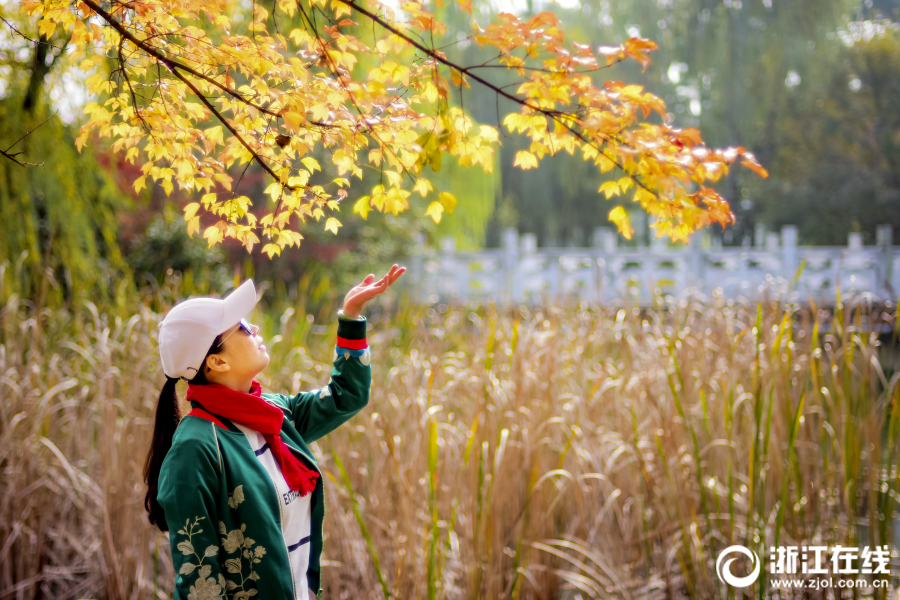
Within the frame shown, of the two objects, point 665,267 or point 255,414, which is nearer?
point 255,414

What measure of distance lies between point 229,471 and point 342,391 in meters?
0.31

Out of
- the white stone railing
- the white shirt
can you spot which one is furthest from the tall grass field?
the white stone railing

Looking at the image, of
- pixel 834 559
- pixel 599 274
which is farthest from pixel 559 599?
pixel 599 274

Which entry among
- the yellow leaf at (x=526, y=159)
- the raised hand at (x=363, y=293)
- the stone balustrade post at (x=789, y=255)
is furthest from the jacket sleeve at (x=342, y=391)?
the stone balustrade post at (x=789, y=255)

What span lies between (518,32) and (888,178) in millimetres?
14421

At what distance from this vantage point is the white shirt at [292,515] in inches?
46.5

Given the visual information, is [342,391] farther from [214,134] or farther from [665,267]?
[665,267]

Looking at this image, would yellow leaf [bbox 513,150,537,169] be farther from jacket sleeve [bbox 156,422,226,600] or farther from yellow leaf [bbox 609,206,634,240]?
jacket sleeve [bbox 156,422,226,600]

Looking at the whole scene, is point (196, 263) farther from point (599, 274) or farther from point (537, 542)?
point (537, 542)

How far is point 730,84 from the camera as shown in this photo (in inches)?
473

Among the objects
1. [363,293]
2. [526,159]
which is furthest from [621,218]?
[363,293]

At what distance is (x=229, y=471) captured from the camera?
3.63 feet

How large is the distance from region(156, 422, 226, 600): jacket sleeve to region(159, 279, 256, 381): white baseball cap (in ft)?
0.45

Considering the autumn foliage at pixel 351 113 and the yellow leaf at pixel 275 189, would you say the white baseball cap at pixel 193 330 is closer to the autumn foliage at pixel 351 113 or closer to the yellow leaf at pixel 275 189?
the autumn foliage at pixel 351 113
